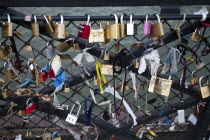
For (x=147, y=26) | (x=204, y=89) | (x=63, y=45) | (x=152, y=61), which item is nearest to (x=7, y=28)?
(x=63, y=45)

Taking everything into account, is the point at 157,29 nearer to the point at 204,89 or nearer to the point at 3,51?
the point at 204,89

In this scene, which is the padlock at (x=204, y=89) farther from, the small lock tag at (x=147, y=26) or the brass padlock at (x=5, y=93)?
the brass padlock at (x=5, y=93)

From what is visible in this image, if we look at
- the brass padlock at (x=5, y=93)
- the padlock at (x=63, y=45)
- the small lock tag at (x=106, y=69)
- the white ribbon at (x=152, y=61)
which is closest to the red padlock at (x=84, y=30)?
the padlock at (x=63, y=45)

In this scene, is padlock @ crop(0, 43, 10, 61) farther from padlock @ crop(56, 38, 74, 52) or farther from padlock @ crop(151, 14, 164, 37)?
padlock @ crop(151, 14, 164, 37)

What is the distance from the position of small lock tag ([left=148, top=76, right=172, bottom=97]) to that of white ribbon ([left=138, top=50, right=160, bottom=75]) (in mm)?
51

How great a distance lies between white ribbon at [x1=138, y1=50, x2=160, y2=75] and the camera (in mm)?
1373

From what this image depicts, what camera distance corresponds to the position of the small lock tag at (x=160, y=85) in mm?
1421

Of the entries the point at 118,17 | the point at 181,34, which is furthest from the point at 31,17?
the point at 181,34

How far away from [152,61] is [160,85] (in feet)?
0.47

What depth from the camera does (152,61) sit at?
56.4 inches

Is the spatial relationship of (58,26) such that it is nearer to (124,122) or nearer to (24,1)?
(24,1)

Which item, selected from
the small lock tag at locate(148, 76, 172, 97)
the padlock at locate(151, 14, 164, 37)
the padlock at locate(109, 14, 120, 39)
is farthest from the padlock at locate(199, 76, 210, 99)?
the padlock at locate(109, 14, 120, 39)

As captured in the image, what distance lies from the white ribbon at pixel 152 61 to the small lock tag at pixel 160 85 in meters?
0.05

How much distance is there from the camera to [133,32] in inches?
47.7
